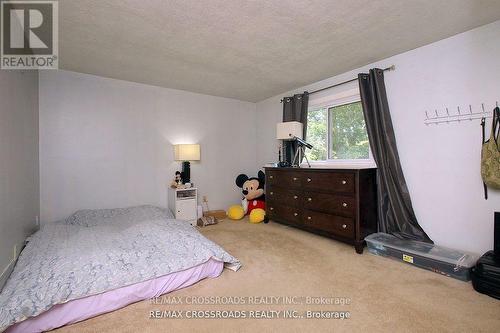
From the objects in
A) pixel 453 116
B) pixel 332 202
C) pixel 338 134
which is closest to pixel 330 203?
pixel 332 202

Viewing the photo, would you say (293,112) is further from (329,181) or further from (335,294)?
(335,294)

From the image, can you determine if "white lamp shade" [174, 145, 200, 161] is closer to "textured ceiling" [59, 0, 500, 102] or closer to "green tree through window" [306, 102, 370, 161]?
"textured ceiling" [59, 0, 500, 102]

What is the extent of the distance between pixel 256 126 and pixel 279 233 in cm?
255

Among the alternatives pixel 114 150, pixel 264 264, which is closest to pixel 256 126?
pixel 114 150

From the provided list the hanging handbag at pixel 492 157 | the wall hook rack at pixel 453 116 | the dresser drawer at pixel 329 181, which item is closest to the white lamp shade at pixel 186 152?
the dresser drawer at pixel 329 181

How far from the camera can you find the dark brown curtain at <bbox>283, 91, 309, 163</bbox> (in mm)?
3838

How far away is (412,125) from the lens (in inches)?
106

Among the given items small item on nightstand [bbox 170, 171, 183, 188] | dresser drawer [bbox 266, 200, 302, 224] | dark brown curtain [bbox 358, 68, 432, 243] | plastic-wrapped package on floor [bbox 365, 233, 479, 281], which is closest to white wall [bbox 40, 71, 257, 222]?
small item on nightstand [bbox 170, 171, 183, 188]

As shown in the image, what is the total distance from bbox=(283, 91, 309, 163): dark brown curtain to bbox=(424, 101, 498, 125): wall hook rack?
1.68 metres

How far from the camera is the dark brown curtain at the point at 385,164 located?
270cm

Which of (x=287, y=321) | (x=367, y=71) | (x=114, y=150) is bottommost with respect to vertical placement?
(x=287, y=321)

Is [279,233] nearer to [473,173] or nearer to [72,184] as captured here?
[473,173]

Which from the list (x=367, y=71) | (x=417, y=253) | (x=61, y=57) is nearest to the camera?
(x=417, y=253)

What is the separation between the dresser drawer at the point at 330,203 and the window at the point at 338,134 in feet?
2.46
